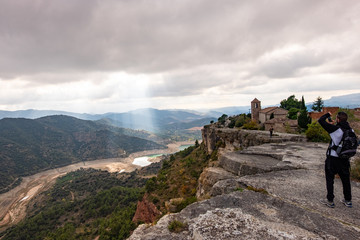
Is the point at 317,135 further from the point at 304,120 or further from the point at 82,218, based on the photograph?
the point at 82,218

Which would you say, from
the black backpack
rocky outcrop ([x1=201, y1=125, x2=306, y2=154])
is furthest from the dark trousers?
rocky outcrop ([x1=201, y1=125, x2=306, y2=154])

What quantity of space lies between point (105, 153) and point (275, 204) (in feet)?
535

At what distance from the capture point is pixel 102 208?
42938 millimetres

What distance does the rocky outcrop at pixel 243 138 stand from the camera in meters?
15.0

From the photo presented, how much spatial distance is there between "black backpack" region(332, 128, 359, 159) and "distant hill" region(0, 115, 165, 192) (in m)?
128

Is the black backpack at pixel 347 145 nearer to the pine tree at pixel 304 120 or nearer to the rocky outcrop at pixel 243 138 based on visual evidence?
the rocky outcrop at pixel 243 138

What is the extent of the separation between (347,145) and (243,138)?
1649 cm

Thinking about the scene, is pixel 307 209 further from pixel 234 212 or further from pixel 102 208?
pixel 102 208

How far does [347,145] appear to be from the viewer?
4.13 metres

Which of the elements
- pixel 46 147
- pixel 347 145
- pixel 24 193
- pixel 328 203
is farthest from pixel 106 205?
pixel 46 147

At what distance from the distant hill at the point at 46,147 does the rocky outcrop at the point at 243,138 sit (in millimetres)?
115658

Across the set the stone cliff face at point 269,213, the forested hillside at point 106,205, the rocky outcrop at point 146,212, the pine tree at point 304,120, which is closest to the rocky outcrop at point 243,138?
the forested hillside at point 106,205

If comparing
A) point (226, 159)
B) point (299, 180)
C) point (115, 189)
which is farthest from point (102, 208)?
point (299, 180)

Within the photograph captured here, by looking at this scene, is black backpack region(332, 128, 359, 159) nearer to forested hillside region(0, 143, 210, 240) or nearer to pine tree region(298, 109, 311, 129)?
forested hillside region(0, 143, 210, 240)
